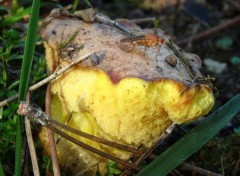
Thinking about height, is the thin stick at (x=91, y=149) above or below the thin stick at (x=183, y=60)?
below

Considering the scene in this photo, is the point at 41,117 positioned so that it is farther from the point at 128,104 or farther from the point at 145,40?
the point at 145,40

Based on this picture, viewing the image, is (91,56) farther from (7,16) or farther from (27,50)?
(7,16)

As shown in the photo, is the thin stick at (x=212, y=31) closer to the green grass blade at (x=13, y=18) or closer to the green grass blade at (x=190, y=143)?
A: the green grass blade at (x=13, y=18)

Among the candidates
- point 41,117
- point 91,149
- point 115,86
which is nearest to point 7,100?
point 41,117

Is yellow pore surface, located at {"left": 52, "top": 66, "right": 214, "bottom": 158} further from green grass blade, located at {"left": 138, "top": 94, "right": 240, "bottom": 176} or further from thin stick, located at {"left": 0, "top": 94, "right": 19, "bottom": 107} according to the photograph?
thin stick, located at {"left": 0, "top": 94, "right": 19, "bottom": 107}

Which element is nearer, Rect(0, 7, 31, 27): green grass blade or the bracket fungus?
the bracket fungus

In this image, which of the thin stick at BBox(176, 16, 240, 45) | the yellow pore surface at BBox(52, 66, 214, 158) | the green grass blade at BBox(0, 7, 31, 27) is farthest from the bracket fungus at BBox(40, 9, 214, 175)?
the thin stick at BBox(176, 16, 240, 45)

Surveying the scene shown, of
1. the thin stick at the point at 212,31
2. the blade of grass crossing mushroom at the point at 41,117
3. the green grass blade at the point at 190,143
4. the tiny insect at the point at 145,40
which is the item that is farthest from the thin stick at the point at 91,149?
the thin stick at the point at 212,31
